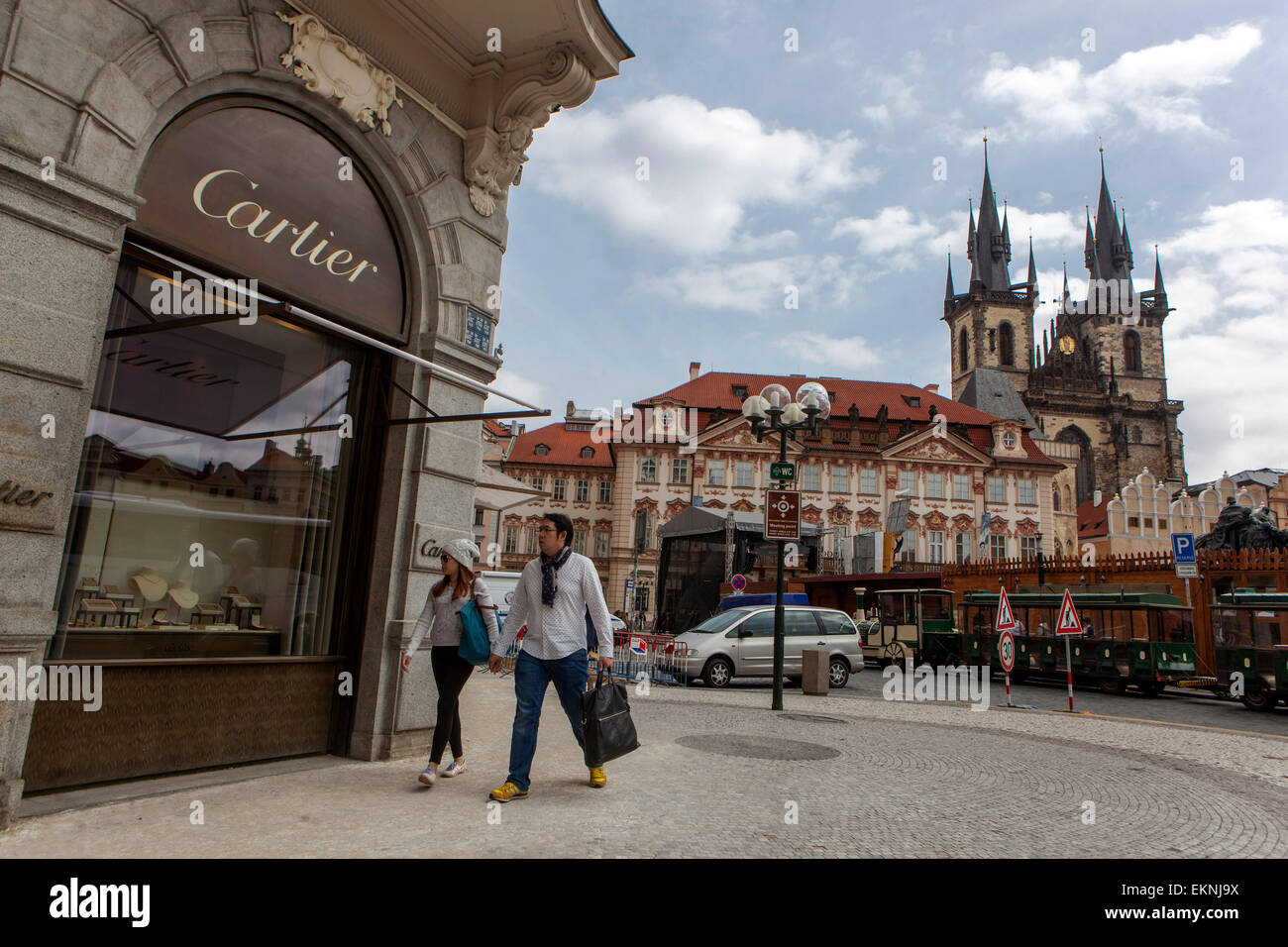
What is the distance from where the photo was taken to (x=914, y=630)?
25594 millimetres

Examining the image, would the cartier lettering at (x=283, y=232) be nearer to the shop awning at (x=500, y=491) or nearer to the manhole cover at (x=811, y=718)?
the shop awning at (x=500, y=491)

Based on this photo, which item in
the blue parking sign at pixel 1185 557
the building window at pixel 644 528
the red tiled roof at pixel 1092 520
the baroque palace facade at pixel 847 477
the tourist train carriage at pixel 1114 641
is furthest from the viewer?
the red tiled roof at pixel 1092 520

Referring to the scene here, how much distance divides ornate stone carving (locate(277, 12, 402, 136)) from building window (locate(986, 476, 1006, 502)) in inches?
2252

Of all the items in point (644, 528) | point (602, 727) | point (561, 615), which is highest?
point (644, 528)

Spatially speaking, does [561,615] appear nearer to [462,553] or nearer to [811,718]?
[462,553]

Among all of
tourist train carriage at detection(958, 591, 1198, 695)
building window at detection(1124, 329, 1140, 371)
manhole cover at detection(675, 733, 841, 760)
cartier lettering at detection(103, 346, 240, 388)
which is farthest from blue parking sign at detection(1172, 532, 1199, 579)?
building window at detection(1124, 329, 1140, 371)

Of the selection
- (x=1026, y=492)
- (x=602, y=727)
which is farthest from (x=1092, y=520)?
(x=602, y=727)

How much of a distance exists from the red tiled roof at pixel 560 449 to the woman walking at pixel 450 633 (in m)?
58.4

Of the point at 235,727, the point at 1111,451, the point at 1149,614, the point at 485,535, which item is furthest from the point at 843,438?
the point at 235,727

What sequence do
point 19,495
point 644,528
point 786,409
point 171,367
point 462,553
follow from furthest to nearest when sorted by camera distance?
1. point 644,528
2. point 786,409
3. point 462,553
4. point 171,367
5. point 19,495

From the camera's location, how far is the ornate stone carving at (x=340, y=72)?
589 cm

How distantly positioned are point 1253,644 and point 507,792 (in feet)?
A: 60.6

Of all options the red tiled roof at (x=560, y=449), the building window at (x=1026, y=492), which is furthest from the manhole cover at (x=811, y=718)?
the red tiled roof at (x=560, y=449)
